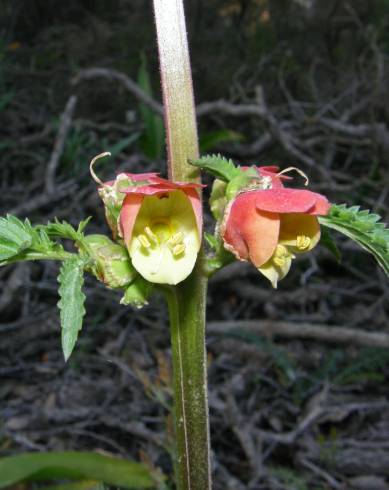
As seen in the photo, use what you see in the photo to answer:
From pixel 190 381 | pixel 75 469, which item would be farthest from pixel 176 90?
pixel 75 469

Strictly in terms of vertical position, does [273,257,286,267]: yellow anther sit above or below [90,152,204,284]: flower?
below

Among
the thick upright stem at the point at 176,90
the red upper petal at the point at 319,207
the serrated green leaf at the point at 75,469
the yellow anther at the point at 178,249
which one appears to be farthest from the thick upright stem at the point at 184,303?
the serrated green leaf at the point at 75,469

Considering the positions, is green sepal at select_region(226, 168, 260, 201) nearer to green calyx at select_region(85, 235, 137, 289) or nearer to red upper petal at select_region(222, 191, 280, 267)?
red upper petal at select_region(222, 191, 280, 267)


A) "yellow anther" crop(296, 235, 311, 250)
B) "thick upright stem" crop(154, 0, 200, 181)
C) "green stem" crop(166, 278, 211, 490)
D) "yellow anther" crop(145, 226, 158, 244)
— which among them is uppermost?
"thick upright stem" crop(154, 0, 200, 181)

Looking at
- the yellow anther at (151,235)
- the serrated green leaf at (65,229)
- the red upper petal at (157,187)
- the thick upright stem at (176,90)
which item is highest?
the thick upright stem at (176,90)

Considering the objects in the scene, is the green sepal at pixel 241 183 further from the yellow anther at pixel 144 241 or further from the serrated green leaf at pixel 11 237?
the serrated green leaf at pixel 11 237

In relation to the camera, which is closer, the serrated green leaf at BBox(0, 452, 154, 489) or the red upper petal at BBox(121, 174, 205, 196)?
the red upper petal at BBox(121, 174, 205, 196)

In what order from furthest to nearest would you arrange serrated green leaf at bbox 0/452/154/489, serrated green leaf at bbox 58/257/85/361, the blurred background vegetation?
the blurred background vegetation
serrated green leaf at bbox 0/452/154/489
serrated green leaf at bbox 58/257/85/361

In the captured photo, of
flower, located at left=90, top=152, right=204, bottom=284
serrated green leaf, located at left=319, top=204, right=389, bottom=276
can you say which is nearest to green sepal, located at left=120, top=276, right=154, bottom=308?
flower, located at left=90, top=152, right=204, bottom=284
